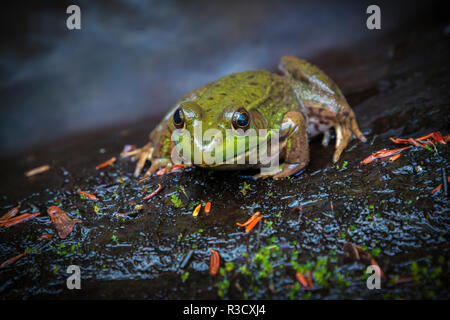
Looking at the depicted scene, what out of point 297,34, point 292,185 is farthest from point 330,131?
point 297,34

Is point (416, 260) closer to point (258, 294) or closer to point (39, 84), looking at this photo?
point (258, 294)

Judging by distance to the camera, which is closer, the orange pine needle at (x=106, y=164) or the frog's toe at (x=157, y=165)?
the frog's toe at (x=157, y=165)

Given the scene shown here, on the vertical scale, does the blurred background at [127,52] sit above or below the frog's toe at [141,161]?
above

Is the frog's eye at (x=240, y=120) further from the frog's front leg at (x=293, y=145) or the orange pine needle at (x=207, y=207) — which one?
the orange pine needle at (x=207, y=207)

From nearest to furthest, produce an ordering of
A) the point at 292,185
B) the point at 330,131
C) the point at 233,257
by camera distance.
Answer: the point at 233,257 < the point at 292,185 < the point at 330,131

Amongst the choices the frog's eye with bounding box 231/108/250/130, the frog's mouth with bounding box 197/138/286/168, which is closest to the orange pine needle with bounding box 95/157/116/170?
the frog's mouth with bounding box 197/138/286/168

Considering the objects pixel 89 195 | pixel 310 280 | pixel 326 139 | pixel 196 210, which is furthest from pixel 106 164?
pixel 310 280

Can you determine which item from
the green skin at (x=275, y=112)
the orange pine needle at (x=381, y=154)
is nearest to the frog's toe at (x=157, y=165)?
the green skin at (x=275, y=112)
